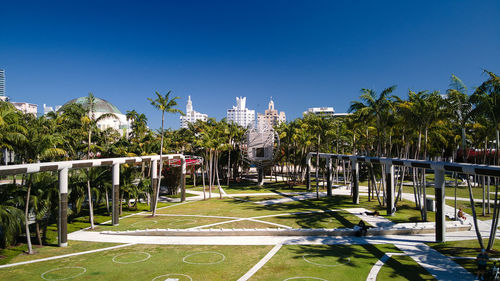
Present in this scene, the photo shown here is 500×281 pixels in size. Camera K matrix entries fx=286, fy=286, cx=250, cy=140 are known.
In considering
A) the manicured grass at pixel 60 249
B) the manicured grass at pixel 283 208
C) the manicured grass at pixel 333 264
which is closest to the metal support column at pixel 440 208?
the manicured grass at pixel 333 264

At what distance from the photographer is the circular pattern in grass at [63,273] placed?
14.4 metres

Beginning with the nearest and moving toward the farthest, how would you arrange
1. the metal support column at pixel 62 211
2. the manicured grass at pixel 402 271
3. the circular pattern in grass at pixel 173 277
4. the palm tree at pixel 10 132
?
the manicured grass at pixel 402 271 < the circular pattern in grass at pixel 173 277 < the palm tree at pixel 10 132 < the metal support column at pixel 62 211

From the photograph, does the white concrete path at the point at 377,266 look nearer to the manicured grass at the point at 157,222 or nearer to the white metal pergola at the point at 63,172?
the manicured grass at the point at 157,222

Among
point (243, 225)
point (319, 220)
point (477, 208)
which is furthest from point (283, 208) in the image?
point (477, 208)

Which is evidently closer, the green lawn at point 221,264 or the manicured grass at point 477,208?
the green lawn at point 221,264

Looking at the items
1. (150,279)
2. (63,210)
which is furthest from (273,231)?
(63,210)

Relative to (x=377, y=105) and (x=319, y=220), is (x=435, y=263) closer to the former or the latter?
(x=319, y=220)

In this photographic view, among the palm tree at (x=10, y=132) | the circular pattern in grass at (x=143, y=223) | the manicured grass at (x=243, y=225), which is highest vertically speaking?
the palm tree at (x=10, y=132)

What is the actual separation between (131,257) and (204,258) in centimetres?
443

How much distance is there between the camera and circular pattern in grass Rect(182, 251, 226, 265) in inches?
626

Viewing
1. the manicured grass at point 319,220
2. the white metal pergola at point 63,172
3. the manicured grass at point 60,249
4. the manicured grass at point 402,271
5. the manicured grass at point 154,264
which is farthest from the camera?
the manicured grass at point 319,220

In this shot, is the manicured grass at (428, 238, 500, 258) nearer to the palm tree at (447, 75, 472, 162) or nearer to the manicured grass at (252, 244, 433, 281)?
the manicured grass at (252, 244, 433, 281)

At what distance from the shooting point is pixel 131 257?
55.6ft

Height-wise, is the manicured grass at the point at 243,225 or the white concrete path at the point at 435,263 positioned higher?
the white concrete path at the point at 435,263
